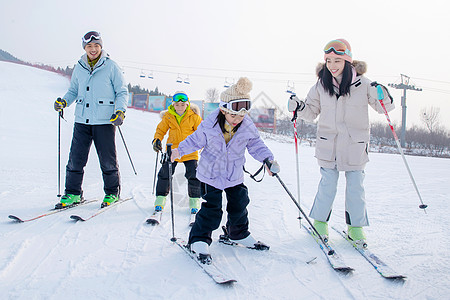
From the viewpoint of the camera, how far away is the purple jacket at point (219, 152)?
262 centimetres

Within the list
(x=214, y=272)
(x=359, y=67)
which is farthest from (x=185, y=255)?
(x=359, y=67)

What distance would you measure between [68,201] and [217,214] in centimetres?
214

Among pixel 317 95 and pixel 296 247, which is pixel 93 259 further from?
pixel 317 95

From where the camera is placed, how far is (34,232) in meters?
2.89

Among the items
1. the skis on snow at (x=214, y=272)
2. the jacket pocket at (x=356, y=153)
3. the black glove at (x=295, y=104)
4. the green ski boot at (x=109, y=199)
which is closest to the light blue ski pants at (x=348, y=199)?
the jacket pocket at (x=356, y=153)

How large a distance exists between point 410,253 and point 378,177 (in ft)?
17.5

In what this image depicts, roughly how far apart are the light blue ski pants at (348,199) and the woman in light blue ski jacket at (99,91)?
2.43 m

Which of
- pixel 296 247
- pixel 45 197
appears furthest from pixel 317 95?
pixel 45 197

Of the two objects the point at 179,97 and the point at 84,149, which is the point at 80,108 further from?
the point at 179,97

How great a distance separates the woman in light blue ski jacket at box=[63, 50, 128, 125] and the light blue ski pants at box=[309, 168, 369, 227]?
2.43m

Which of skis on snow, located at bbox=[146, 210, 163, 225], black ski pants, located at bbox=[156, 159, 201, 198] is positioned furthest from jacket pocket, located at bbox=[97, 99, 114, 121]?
skis on snow, located at bbox=[146, 210, 163, 225]

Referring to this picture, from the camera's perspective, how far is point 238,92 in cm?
256

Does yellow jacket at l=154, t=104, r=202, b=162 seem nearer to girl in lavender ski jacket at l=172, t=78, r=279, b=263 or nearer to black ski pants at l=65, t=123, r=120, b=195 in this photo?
black ski pants at l=65, t=123, r=120, b=195

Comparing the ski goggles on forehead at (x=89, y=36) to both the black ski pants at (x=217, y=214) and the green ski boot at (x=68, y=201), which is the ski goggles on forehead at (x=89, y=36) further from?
the black ski pants at (x=217, y=214)
